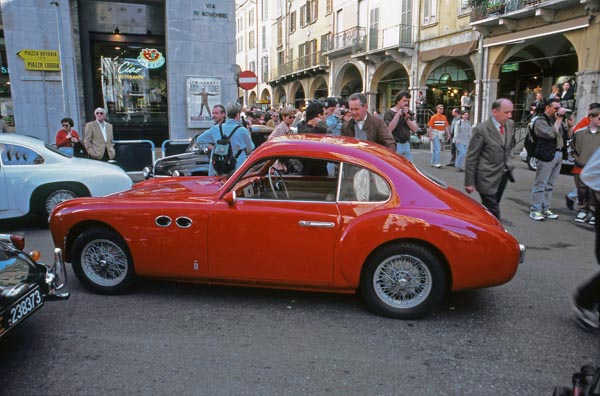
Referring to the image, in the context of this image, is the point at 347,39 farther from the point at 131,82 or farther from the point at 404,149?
the point at 404,149

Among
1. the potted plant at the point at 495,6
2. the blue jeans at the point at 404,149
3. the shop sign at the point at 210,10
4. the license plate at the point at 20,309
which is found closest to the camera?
the license plate at the point at 20,309

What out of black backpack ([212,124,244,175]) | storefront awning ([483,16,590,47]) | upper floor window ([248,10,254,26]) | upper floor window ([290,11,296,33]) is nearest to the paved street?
black backpack ([212,124,244,175])

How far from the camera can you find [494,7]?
19719 mm

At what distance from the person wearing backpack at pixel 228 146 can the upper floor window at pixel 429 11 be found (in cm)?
2083

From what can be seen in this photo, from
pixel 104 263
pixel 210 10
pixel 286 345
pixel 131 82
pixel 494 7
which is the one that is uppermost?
pixel 494 7

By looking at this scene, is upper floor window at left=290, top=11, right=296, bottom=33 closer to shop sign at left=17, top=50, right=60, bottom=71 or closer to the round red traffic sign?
the round red traffic sign

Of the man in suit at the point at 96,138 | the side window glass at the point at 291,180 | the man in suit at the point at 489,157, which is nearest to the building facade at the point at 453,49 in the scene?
the man in suit at the point at 489,157

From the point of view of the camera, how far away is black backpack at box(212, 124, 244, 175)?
650 cm

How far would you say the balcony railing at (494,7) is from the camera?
18562mm

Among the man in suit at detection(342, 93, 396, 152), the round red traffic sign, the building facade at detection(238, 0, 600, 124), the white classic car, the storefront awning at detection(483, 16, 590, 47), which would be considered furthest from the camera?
the building facade at detection(238, 0, 600, 124)

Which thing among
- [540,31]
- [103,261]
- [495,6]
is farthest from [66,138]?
[495,6]

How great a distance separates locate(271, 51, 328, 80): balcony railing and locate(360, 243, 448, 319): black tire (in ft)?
112

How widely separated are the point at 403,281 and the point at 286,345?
3.63 ft

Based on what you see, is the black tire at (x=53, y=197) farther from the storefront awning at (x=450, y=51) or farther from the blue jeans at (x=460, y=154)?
the storefront awning at (x=450, y=51)
